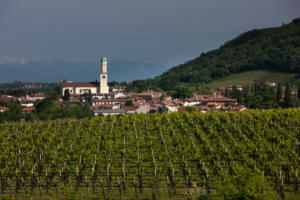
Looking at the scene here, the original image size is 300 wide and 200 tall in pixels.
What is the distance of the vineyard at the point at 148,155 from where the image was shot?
2362cm

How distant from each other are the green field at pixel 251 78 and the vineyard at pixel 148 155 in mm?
93540

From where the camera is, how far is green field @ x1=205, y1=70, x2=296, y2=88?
428 ft

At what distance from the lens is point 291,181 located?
23.9 m

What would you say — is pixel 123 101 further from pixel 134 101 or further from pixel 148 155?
pixel 148 155

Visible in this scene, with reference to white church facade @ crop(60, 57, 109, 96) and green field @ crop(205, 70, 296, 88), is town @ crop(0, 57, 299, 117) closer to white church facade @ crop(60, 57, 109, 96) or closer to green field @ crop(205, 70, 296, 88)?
white church facade @ crop(60, 57, 109, 96)

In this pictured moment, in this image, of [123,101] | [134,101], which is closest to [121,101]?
[123,101]

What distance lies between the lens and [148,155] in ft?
94.1

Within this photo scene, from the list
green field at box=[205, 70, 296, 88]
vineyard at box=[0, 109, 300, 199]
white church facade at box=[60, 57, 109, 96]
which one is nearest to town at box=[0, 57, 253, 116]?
white church facade at box=[60, 57, 109, 96]

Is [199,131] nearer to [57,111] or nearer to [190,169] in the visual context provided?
[190,169]

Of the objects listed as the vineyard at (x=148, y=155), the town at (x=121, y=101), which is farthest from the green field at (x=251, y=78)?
the vineyard at (x=148, y=155)

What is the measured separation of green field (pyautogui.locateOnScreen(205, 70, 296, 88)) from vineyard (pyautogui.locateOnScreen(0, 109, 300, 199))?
93.5 metres

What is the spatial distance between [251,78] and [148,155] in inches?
4610

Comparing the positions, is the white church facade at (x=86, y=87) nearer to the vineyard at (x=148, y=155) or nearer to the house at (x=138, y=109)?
the house at (x=138, y=109)

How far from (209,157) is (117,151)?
6.80 m
